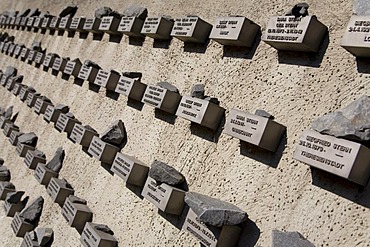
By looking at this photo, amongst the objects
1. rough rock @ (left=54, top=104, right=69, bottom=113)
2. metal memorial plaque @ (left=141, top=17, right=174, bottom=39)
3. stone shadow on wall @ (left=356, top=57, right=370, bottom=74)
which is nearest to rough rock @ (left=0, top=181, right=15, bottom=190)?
rough rock @ (left=54, top=104, right=69, bottom=113)

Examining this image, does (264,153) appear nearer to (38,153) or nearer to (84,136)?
(84,136)

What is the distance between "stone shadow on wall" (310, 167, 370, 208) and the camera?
2.69m

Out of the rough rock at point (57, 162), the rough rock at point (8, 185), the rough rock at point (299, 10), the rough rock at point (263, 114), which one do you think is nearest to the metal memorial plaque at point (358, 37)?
the rough rock at point (299, 10)

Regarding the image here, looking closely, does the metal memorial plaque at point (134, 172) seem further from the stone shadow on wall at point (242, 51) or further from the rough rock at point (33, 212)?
the rough rock at point (33, 212)

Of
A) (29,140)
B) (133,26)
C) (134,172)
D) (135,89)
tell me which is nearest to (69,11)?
(29,140)

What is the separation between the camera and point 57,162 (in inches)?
229

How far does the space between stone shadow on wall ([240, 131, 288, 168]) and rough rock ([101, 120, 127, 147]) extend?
1.69 metres

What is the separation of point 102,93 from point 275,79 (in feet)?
8.89

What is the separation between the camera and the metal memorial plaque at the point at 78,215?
4722mm

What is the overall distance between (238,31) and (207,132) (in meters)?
0.84

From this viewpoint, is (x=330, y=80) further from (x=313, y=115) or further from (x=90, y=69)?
(x=90, y=69)

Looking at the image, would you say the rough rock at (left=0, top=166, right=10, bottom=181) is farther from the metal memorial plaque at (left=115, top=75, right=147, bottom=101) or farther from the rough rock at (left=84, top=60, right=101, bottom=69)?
the metal memorial plaque at (left=115, top=75, right=147, bottom=101)

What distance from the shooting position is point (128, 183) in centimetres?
440

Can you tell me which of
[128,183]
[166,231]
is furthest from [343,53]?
[128,183]
